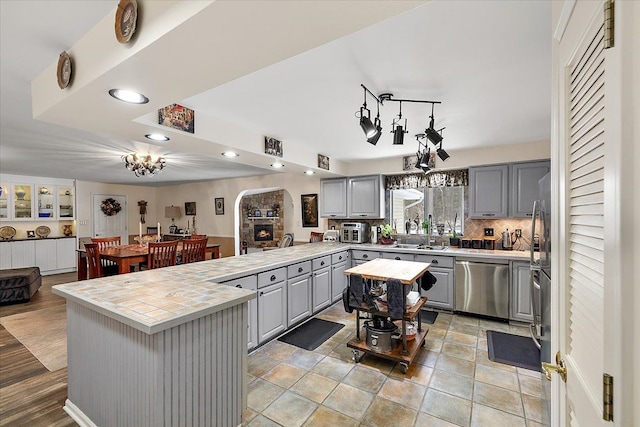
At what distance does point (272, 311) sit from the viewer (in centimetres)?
307

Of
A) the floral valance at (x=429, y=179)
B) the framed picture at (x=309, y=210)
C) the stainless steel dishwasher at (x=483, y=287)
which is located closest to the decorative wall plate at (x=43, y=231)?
the framed picture at (x=309, y=210)

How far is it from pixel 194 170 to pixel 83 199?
12.5 ft

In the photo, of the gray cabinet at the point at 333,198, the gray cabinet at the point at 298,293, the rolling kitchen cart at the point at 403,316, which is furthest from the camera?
the gray cabinet at the point at 333,198

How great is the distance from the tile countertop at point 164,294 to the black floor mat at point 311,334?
0.89 metres

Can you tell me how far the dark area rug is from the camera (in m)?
3.67

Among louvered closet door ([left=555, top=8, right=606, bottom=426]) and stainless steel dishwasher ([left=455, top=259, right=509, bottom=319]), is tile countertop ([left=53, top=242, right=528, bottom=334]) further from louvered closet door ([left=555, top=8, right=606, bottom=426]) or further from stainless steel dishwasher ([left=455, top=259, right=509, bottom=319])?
stainless steel dishwasher ([left=455, top=259, right=509, bottom=319])

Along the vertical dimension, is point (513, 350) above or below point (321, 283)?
below

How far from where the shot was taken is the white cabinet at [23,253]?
6138 mm

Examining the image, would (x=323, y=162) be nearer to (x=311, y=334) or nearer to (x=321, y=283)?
(x=321, y=283)

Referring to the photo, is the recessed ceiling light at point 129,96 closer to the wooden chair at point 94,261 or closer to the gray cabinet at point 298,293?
the gray cabinet at point 298,293

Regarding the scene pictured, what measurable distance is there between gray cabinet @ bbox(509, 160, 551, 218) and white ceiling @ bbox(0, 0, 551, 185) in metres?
0.37

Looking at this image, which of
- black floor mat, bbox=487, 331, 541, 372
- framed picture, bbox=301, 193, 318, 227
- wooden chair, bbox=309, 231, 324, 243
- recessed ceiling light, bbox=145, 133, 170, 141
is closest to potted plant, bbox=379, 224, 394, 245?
wooden chair, bbox=309, 231, 324, 243

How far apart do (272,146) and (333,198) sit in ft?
6.65

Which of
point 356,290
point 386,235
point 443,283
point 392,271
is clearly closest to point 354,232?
point 386,235
